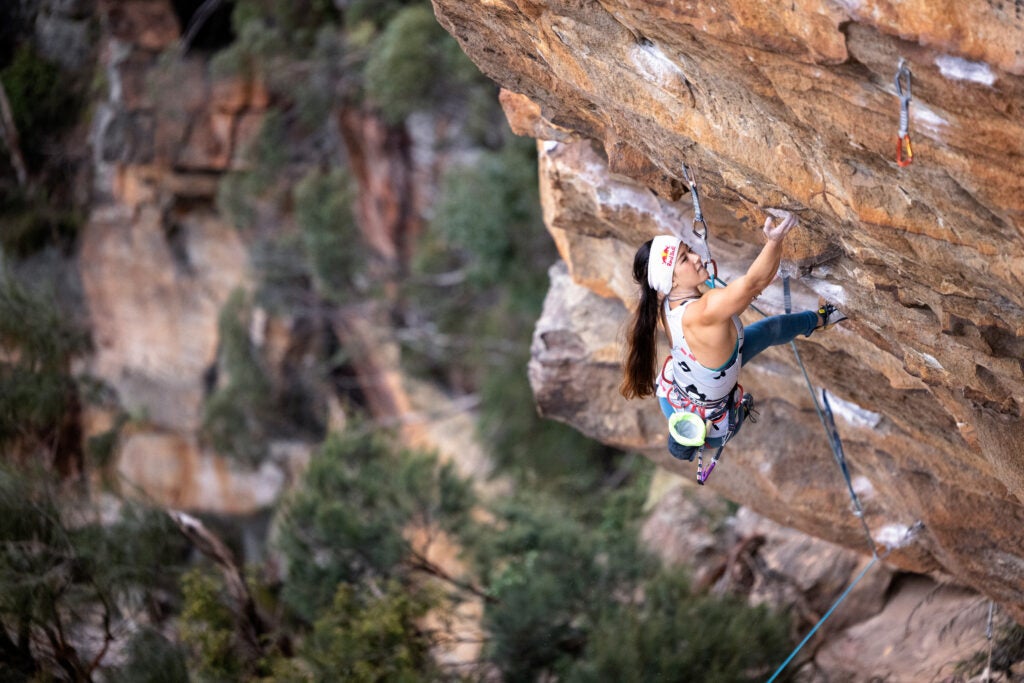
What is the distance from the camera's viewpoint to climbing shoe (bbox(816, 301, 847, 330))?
13.0 ft

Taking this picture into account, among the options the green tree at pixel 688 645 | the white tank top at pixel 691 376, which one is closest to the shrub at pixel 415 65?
the green tree at pixel 688 645

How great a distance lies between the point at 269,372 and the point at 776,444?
1122 centimetres

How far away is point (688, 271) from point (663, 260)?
0.34ft

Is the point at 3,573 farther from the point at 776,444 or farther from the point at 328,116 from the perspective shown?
the point at 328,116

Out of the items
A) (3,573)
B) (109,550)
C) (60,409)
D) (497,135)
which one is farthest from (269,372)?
(3,573)

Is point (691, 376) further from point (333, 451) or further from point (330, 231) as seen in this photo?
point (330, 231)

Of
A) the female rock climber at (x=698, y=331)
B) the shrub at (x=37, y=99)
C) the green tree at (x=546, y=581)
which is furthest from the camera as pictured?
the shrub at (x=37, y=99)

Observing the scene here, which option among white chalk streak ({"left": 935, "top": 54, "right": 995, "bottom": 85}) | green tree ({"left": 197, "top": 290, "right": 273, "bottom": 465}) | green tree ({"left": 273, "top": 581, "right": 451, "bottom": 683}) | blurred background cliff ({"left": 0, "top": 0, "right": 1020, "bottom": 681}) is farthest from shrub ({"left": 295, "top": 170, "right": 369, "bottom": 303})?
white chalk streak ({"left": 935, "top": 54, "right": 995, "bottom": 85})

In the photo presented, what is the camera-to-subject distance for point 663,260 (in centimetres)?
355

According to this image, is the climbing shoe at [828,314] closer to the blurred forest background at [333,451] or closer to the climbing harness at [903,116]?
the climbing harness at [903,116]

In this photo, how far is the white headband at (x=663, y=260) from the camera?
355 centimetres

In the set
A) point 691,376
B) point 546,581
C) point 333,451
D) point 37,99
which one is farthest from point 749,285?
point 37,99

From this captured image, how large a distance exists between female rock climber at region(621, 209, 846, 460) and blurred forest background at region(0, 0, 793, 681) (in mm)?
3527

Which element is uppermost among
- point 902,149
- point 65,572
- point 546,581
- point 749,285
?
point 902,149
